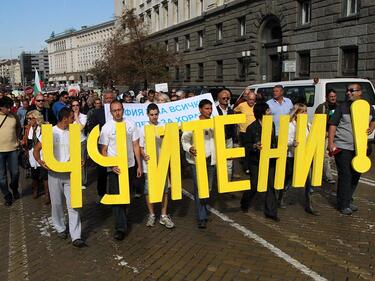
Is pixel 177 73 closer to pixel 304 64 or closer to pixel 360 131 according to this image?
pixel 304 64

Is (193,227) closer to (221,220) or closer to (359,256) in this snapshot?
(221,220)

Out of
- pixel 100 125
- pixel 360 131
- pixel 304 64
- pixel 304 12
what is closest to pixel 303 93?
pixel 360 131

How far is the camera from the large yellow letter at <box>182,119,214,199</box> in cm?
603

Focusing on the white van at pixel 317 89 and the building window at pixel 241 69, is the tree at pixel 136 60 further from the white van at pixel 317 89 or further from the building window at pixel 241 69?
the white van at pixel 317 89

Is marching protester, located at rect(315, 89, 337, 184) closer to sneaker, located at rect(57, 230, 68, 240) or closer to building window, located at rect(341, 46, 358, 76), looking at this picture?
sneaker, located at rect(57, 230, 68, 240)

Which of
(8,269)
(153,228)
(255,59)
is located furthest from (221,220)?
(255,59)

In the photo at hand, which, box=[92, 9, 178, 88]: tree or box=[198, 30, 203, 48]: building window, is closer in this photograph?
box=[92, 9, 178, 88]: tree

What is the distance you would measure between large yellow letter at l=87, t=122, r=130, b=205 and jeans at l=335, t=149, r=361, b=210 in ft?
10.6

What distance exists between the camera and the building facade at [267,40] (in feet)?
74.4

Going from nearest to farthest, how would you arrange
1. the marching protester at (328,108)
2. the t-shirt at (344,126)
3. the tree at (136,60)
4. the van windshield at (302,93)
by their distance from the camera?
1. the t-shirt at (344,126)
2. the marching protester at (328,108)
3. the van windshield at (302,93)
4. the tree at (136,60)

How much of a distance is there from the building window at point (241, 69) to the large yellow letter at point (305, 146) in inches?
1109

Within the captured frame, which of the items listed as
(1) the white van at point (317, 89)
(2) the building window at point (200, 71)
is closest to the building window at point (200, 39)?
(2) the building window at point (200, 71)

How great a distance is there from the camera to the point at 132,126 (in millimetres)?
5945

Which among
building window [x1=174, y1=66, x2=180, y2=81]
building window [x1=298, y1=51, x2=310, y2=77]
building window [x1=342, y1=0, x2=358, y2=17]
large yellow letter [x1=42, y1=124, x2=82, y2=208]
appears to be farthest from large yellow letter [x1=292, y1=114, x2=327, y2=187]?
building window [x1=174, y1=66, x2=180, y2=81]
